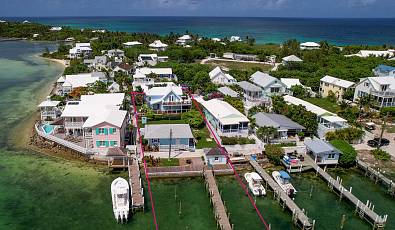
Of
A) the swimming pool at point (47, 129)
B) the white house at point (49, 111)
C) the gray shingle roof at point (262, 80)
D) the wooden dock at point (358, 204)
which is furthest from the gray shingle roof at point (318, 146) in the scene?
the white house at point (49, 111)

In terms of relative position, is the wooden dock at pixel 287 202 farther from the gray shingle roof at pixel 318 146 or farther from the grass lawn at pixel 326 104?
the grass lawn at pixel 326 104

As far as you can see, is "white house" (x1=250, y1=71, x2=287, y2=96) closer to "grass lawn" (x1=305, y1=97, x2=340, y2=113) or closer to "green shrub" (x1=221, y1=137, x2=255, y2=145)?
"grass lawn" (x1=305, y1=97, x2=340, y2=113)

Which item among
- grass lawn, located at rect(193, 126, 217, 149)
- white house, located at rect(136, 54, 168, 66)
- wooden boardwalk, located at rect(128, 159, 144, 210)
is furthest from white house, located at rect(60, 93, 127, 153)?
white house, located at rect(136, 54, 168, 66)

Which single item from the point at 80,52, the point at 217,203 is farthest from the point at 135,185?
the point at 80,52

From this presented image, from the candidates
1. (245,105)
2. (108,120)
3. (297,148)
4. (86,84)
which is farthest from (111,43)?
(297,148)

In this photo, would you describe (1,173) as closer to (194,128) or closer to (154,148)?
(154,148)

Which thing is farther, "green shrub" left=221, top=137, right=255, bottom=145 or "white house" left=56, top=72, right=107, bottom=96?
"white house" left=56, top=72, right=107, bottom=96

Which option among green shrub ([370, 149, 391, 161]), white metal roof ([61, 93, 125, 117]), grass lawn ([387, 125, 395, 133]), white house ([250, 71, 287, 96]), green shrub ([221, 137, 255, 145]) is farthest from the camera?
white house ([250, 71, 287, 96])
